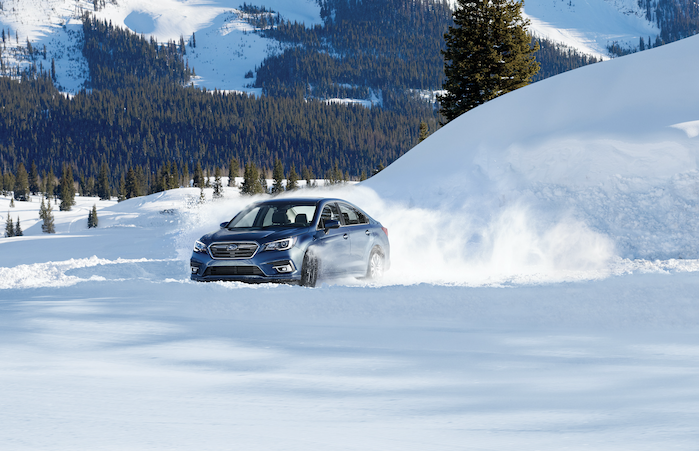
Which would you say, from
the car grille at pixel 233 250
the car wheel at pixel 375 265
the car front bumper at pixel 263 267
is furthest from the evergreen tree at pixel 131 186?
the car front bumper at pixel 263 267

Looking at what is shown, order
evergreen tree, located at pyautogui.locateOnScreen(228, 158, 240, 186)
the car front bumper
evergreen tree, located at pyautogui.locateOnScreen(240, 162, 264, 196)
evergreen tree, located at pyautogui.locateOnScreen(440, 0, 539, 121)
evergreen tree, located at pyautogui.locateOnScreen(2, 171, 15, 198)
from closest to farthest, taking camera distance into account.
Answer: the car front bumper < evergreen tree, located at pyautogui.locateOnScreen(440, 0, 539, 121) < evergreen tree, located at pyautogui.locateOnScreen(240, 162, 264, 196) < evergreen tree, located at pyautogui.locateOnScreen(228, 158, 240, 186) < evergreen tree, located at pyautogui.locateOnScreen(2, 171, 15, 198)

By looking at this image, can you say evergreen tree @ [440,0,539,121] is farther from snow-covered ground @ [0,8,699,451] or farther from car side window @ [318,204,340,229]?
car side window @ [318,204,340,229]

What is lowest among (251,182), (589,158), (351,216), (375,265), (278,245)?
(375,265)

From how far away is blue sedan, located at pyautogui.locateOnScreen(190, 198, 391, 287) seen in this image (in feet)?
31.6

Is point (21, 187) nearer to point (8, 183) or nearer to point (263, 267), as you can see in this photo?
point (8, 183)

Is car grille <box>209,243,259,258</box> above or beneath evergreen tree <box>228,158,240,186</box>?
beneath

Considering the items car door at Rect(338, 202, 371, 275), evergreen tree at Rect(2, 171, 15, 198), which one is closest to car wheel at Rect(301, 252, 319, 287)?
car door at Rect(338, 202, 371, 275)

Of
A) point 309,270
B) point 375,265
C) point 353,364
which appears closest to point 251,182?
point 375,265

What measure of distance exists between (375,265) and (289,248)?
2347mm

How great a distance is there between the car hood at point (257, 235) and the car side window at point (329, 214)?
484 mm

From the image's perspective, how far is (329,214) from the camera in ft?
35.9

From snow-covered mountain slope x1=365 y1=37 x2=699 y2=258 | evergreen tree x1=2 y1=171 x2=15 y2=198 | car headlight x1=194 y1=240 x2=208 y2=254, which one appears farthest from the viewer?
evergreen tree x1=2 y1=171 x2=15 y2=198

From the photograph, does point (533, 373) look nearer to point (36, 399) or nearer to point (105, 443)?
point (105, 443)

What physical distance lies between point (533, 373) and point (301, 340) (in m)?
2.37
